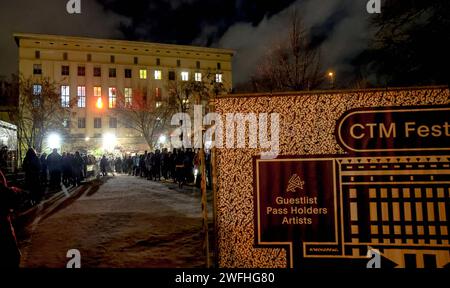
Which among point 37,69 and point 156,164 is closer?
point 156,164

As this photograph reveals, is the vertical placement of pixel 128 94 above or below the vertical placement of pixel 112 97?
above

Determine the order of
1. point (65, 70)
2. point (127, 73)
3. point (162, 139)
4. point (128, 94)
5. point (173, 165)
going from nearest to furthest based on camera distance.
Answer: point (173, 165), point (162, 139), point (65, 70), point (128, 94), point (127, 73)

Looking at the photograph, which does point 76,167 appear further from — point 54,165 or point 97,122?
point 97,122

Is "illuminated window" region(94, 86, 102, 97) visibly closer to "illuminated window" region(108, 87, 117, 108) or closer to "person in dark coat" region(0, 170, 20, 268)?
"illuminated window" region(108, 87, 117, 108)

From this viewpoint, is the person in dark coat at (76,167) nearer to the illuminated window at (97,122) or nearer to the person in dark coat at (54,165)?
the person in dark coat at (54,165)

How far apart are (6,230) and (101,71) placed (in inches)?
2523

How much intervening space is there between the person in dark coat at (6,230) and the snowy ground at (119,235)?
2.07 metres

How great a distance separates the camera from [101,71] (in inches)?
2504

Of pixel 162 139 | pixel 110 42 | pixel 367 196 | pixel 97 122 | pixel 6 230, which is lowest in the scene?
pixel 6 230

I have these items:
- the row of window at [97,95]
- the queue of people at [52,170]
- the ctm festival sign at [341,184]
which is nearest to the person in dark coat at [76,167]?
the queue of people at [52,170]

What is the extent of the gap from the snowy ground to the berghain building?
1849 inches

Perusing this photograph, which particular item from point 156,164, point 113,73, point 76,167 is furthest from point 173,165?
point 113,73

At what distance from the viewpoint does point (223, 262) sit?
184 inches
